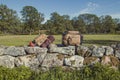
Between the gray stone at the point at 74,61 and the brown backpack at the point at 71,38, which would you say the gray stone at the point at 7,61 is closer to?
the gray stone at the point at 74,61

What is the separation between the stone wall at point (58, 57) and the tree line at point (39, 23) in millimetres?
75718

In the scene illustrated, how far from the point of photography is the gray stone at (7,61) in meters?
7.03

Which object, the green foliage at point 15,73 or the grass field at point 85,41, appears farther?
the grass field at point 85,41

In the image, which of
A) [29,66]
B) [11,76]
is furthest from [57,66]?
[11,76]

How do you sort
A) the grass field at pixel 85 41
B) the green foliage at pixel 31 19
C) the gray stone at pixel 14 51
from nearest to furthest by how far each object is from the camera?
the gray stone at pixel 14 51
the grass field at pixel 85 41
the green foliage at pixel 31 19

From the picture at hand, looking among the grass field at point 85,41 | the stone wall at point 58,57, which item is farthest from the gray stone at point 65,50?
the grass field at point 85,41

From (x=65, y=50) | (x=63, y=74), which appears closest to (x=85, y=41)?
(x=65, y=50)

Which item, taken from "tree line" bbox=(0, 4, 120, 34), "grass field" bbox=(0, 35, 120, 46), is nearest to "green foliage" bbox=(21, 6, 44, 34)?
"tree line" bbox=(0, 4, 120, 34)

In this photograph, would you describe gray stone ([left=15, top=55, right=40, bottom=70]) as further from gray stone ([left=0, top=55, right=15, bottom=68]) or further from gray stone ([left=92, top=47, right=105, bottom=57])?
gray stone ([left=92, top=47, right=105, bottom=57])

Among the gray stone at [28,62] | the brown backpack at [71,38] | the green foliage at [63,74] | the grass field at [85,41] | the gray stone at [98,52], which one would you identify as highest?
the brown backpack at [71,38]

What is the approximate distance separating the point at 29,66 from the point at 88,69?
1.79 meters

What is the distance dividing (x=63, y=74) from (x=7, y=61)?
184cm

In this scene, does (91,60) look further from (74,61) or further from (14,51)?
(14,51)

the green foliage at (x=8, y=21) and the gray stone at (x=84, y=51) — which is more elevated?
the green foliage at (x=8, y=21)
